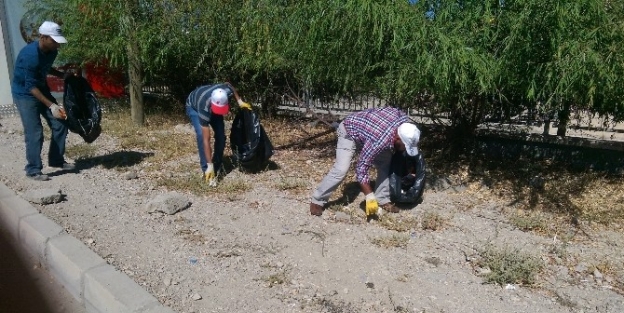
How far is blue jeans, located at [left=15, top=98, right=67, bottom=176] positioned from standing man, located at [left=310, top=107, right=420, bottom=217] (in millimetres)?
2973

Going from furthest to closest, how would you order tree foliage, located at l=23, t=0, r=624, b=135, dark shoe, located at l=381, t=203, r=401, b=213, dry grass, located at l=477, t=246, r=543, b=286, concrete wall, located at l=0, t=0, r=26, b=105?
concrete wall, located at l=0, t=0, r=26, b=105, dark shoe, located at l=381, t=203, r=401, b=213, tree foliage, located at l=23, t=0, r=624, b=135, dry grass, located at l=477, t=246, r=543, b=286

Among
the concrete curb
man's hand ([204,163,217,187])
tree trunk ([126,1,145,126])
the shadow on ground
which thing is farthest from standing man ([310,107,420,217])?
tree trunk ([126,1,145,126])

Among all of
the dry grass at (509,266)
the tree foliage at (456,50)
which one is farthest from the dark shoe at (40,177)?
the dry grass at (509,266)

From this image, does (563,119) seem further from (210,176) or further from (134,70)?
(134,70)

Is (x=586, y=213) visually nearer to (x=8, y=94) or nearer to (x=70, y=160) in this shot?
(x=70, y=160)

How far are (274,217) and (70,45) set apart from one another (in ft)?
19.9

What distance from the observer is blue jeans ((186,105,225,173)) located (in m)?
5.29

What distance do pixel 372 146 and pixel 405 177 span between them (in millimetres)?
825

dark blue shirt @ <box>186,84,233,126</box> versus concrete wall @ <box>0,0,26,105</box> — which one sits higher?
concrete wall @ <box>0,0,26,105</box>

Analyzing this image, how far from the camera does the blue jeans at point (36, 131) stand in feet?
17.0

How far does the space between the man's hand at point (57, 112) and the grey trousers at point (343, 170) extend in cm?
274

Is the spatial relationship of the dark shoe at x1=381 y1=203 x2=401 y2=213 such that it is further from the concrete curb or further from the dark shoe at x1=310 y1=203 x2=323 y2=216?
the concrete curb

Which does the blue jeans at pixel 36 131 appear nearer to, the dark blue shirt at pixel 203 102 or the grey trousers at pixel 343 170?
the dark blue shirt at pixel 203 102

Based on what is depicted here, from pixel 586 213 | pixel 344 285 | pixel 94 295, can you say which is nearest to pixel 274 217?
pixel 344 285
